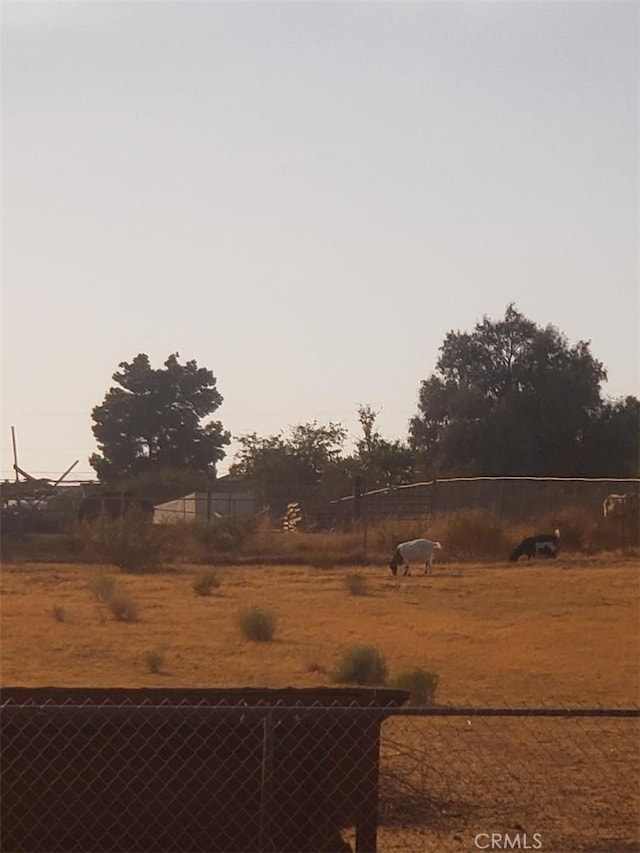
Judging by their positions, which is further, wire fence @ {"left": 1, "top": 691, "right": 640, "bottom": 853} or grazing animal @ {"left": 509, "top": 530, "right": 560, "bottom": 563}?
grazing animal @ {"left": 509, "top": 530, "right": 560, "bottom": 563}

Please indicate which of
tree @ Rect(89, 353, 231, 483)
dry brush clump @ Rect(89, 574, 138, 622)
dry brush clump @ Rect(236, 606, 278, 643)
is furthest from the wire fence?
tree @ Rect(89, 353, 231, 483)

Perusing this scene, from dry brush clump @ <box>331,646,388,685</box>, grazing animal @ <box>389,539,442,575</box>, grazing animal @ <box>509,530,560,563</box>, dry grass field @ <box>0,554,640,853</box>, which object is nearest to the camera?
dry grass field @ <box>0,554,640,853</box>

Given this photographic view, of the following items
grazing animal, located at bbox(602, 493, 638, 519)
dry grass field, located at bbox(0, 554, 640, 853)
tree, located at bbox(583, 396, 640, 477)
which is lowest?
dry grass field, located at bbox(0, 554, 640, 853)

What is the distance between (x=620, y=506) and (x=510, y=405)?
1165 inches

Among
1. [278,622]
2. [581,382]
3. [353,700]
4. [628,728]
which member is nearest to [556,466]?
[581,382]

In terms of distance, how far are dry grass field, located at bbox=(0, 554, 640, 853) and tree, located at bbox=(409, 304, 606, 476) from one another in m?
33.0

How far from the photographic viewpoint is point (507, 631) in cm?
2133

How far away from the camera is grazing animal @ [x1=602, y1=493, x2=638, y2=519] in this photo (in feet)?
135

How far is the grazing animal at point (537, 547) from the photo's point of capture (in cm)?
3709

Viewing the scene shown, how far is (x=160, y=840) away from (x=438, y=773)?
10.7ft

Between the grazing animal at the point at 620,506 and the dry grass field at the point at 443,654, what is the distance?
166 inches

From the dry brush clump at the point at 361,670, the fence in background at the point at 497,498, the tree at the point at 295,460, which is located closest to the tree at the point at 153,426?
the tree at the point at 295,460

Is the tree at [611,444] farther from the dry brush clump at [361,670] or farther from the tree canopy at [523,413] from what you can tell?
the dry brush clump at [361,670]

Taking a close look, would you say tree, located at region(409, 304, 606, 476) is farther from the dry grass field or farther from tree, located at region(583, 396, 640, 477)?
the dry grass field
